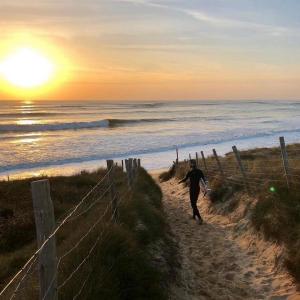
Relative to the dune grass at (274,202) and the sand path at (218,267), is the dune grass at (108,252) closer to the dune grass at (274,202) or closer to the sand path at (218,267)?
the sand path at (218,267)

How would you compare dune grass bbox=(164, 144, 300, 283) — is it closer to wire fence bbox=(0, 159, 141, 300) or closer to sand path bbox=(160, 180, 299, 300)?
sand path bbox=(160, 180, 299, 300)

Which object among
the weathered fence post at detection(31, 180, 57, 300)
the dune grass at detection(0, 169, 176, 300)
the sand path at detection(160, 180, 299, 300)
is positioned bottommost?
the sand path at detection(160, 180, 299, 300)

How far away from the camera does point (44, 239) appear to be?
417cm

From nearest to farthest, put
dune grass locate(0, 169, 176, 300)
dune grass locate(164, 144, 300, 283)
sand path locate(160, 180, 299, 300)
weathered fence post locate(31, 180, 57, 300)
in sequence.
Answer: weathered fence post locate(31, 180, 57, 300)
dune grass locate(0, 169, 176, 300)
sand path locate(160, 180, 299, 300)
dune grass locate(164, 144, 300, 283)

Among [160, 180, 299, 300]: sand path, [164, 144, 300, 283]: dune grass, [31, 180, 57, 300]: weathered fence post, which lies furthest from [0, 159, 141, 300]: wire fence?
[164, 144, 300, 283]: dune grass

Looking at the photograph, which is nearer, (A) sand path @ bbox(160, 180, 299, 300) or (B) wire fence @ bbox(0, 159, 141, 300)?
(B) wire fence @ bbox(0, 159, 141, 300)

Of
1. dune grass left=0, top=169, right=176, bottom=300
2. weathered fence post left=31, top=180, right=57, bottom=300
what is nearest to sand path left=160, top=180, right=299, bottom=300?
dune grass left=0, top=169, right=176, bottom=300

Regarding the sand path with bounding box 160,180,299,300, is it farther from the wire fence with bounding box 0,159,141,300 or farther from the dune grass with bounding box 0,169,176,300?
the wire fence with bounding box 0,159,141,300

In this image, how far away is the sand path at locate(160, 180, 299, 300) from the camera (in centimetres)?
817

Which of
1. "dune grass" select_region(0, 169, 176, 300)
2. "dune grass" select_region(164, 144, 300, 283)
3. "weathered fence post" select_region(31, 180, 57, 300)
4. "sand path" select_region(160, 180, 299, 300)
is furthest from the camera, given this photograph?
"dune grass" select_region(164, 144, 300, 283)

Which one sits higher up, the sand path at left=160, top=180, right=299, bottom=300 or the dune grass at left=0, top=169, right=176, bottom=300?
the dune grass at left=0, top=169, right=176, bottom=300

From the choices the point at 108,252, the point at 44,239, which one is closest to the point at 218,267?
the point at 108,252

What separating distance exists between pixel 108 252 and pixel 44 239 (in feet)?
8.66

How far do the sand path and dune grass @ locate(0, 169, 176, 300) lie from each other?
484mm
